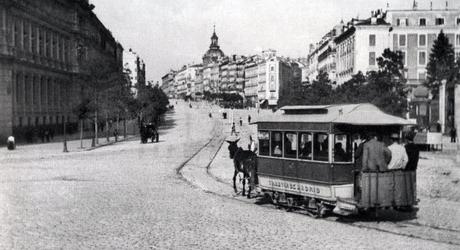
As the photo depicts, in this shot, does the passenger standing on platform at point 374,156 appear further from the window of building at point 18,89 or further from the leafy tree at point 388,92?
the window of building at point 18,89

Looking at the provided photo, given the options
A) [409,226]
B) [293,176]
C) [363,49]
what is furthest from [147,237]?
[363,49]

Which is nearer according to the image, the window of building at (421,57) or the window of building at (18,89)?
the window of building at (18,89)

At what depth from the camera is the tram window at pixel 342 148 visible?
13594 millimetres

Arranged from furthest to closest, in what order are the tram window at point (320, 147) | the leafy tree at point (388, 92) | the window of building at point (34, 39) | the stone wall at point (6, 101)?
the window of building at point (34, 39) < the stone wall at point (6, 101) < the leafy tree at point (388, 92) < the tram window at point (320, 147)

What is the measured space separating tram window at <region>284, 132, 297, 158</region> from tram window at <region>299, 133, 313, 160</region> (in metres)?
0.23

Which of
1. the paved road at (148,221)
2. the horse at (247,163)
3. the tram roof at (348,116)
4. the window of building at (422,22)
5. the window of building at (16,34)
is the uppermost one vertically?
the window of building at (422,22)

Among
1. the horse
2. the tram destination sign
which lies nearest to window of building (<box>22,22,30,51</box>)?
the horse

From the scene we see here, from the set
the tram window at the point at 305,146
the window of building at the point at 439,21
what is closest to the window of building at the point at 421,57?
the window of building at the point at 439,21

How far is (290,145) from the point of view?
15000 mm

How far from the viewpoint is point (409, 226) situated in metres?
13.1

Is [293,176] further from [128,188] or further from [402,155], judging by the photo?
[128,188]

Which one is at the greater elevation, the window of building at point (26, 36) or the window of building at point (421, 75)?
the window of building at point (26, 36)

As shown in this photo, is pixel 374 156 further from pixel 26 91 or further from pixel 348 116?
pixel 26 91

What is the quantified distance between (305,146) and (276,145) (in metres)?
1.24
